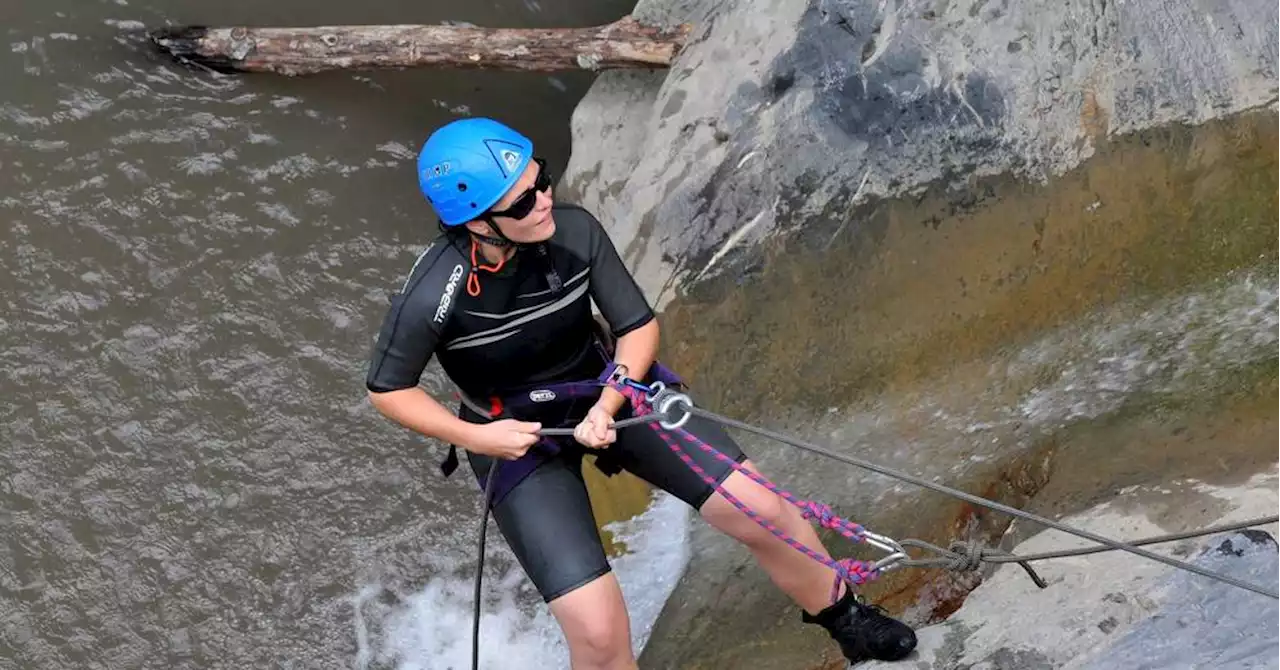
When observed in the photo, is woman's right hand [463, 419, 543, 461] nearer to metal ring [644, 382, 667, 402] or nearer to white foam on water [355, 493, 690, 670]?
metal ring [644, 382, 667, 402]

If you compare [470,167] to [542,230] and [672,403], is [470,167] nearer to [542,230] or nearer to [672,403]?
[542,230]

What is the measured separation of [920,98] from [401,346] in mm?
2463

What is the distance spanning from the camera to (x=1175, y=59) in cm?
498

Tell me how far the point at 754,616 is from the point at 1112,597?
4.86ft

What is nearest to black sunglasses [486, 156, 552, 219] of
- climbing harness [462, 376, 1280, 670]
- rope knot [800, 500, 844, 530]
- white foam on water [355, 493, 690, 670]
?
climbing harness [462, 376, 1280, 670]

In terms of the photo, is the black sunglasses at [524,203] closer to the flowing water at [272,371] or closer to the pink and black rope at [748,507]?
the pink and black rope at [748,507]

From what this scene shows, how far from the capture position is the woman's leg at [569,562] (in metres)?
3.77

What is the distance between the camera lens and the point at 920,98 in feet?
16.5

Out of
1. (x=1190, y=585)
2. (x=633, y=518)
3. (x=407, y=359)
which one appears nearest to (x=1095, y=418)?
(x=1190, y=585)

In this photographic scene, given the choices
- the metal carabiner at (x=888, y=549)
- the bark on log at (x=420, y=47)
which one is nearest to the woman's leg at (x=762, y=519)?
the metal carabiner at (x=888, y=549)

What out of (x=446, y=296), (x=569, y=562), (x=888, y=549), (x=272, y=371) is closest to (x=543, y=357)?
(x=446, y=296)

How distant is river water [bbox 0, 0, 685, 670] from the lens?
5531 millimetres

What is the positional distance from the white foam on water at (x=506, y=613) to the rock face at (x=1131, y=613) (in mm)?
1324

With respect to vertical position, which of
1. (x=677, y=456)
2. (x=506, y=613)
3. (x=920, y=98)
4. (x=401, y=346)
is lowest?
(x=506, y=613)
